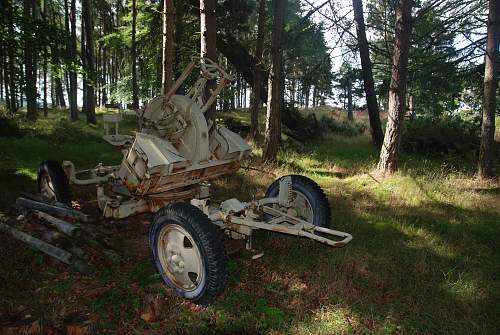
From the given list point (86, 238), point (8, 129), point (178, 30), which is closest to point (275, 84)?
point (178, 30)

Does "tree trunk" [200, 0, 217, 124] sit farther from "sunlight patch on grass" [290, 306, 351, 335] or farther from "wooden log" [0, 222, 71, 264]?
"sunlight patch on grass" [290, 306, 351, 335]

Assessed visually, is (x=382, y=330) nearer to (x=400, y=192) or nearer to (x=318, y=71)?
(x=400, y=192)

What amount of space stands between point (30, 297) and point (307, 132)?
1387 centimetres

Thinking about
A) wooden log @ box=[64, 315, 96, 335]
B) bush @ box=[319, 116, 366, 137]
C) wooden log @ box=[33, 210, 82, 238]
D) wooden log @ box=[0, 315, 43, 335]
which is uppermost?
bush @ box=[319, 116, 366, 137]

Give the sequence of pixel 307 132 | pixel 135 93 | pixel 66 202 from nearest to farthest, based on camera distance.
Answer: pixel 66 202 < pixel 307 132 < pixel 135 93

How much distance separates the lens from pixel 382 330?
128 inches

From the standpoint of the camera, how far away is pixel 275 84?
31.9ft

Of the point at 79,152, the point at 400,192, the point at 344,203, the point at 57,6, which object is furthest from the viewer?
the point at 57,6

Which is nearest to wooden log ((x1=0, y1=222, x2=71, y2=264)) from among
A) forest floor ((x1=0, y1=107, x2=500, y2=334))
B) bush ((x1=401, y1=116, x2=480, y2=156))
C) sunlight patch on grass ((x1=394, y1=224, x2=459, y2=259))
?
forest floor ((x1=0, y1=107, x2=500, y2=334))

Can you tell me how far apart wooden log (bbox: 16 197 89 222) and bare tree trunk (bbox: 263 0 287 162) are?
5683 millimetres

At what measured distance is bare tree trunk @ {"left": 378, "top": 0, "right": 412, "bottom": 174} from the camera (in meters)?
8.41

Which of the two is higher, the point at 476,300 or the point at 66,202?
the point at 66,202

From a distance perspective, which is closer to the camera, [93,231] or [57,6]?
[93,231]

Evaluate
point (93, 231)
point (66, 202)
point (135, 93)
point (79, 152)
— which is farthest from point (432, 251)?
point (135, 93)
